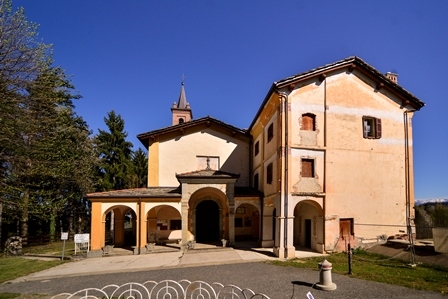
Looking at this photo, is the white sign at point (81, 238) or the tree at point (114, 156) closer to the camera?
the white sign at point (81, 238)

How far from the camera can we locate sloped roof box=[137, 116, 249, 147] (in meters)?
21.5

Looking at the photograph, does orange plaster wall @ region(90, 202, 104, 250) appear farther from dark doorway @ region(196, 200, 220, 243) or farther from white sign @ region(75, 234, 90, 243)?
dark doorway @ region(196, 200, 220, 243)

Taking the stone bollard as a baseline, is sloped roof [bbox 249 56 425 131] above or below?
above

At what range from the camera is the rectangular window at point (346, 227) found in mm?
15543

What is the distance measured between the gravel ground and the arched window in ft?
Result: 26.6

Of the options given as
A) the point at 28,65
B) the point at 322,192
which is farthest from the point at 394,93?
the point at 28,65

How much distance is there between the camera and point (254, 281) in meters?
9.98

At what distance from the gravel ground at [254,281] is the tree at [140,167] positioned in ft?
79.0

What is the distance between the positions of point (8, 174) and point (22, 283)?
952 cm

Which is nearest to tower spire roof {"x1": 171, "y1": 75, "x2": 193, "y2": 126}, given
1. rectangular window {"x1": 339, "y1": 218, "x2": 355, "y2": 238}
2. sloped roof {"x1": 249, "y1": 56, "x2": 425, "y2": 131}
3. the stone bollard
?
sloped roof {"x1": 249, "y1": 56, "x2": 425, "y2": 131}

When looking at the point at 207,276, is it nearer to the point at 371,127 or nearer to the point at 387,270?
the point at 387,270

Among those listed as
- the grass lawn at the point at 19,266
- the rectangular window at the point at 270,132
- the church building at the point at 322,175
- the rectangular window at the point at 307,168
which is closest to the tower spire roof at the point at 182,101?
the church building at the point at 322,175

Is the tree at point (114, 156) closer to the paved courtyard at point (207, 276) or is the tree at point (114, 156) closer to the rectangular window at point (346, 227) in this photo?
the paved courtyard at point (207, 276)

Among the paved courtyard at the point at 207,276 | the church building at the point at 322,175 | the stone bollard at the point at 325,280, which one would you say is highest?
the church building at the point at 322,175
